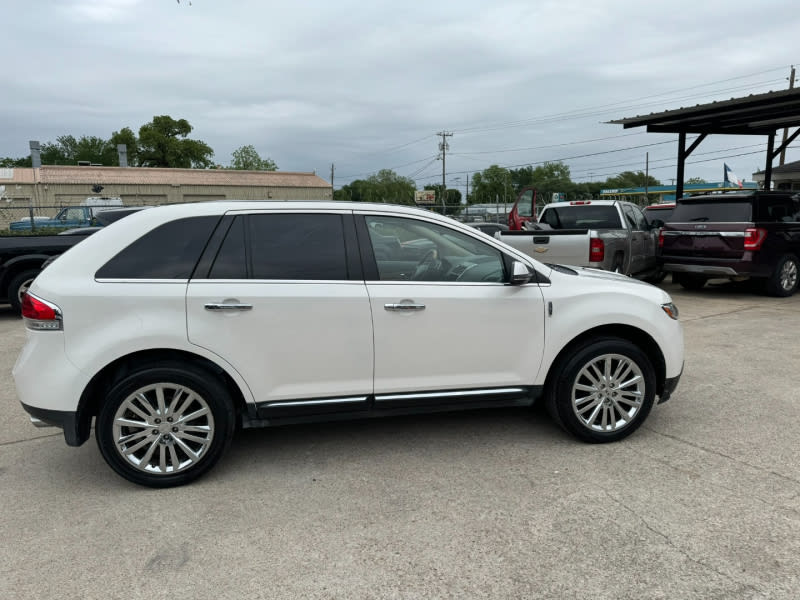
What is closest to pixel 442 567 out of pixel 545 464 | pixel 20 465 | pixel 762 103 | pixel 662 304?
pixel 545 464

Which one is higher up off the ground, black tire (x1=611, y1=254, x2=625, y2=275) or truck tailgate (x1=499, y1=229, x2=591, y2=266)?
truck tailgate (x1=499, y1=229, x2=591, y2=266)

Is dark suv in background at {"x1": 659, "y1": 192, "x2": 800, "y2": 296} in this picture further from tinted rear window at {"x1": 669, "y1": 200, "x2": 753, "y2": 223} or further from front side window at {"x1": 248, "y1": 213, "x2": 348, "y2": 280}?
front side window at {"x1": 248, "y1": 213, "x2": 348, "y2": 280}

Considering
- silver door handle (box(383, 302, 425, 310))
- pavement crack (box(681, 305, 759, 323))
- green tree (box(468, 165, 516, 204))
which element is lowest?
pavement crack (box(681, 305, 759, 323))

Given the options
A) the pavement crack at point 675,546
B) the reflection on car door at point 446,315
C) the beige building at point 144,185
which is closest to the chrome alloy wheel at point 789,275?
the reflection on car door at point 446,315

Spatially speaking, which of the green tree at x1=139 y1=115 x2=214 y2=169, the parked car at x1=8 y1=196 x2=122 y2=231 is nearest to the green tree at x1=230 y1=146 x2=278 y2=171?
the green tree at x1=139 y1=115 x2=214 y2=169

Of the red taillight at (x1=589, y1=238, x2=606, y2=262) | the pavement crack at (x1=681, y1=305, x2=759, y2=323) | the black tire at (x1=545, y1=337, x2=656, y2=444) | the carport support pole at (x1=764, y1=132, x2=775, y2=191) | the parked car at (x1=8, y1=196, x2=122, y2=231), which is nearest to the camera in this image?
the black tire at (x1=545, y1=337, x2=656, y2=444)

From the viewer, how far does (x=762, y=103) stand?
39.4 ft

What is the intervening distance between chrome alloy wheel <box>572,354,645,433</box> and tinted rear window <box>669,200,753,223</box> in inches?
283

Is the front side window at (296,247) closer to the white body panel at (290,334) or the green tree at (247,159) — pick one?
the white body panel at (290,334)

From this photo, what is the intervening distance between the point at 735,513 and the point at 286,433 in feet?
9.69

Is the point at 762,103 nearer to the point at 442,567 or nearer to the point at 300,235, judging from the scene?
the point at 300,235

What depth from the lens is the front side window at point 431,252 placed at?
3857 millimetres

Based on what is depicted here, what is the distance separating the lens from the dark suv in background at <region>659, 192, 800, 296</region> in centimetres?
960

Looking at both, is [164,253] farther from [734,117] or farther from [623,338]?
[734,117]
